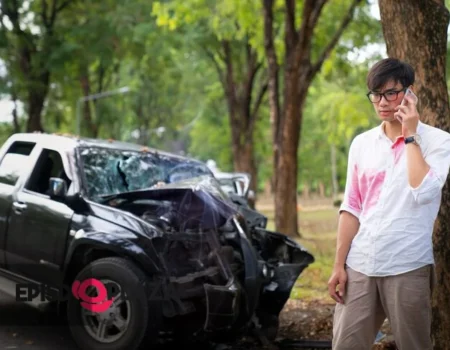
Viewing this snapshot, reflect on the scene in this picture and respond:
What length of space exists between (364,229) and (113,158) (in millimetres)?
3778

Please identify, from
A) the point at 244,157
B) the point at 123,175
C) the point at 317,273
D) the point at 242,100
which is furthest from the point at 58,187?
the point at 244,157

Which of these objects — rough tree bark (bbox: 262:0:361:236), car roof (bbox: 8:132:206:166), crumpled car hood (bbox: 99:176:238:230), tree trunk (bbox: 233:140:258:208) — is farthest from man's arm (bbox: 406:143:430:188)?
tree trunk (bbox: 233:140:258:208)

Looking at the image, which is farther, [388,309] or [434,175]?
[388,309]

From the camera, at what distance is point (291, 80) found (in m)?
14.2

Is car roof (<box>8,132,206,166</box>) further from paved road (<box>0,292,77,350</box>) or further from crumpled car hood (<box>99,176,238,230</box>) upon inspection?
paved road (<box>0,292,77,350</box>)

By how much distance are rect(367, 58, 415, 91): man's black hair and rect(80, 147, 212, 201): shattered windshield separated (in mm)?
3131

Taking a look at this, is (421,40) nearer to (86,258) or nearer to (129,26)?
(86,258)

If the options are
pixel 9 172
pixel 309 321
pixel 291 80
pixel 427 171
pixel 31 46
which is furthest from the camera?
pixel 31 46

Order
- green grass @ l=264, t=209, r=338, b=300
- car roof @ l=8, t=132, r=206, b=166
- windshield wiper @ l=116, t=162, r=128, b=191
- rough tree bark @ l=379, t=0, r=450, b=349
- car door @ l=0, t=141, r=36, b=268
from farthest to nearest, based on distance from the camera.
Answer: green grass @ l=264, t=209, r=338, b=300 → windshield wiper @ l=116, t=162, r=128, b=191 → car roof @ l=8, t=132, r=206, b=166 → car door @ l=0, t=141, r=36, b=268 → rough tree bark @ l=379, t=0, r=450, b=349

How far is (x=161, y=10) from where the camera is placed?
16219 mm

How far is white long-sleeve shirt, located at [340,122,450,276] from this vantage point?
115 inches

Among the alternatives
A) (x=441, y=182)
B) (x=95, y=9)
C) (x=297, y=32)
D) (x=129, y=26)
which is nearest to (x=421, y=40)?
(x=441, y=182)

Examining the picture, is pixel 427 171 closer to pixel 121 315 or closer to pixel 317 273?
pixel 121 315

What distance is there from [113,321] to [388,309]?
257 centimetres
